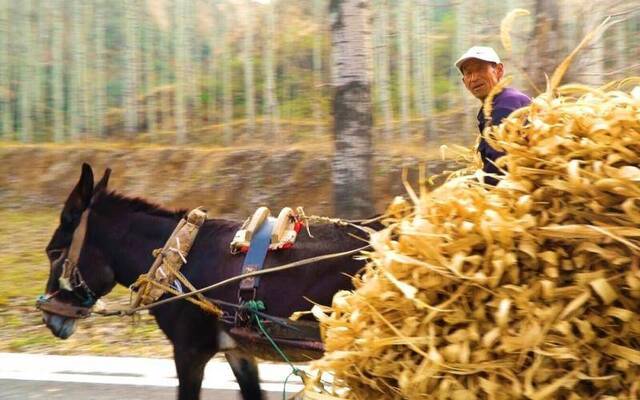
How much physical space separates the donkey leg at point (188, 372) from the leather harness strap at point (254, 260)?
40 cm

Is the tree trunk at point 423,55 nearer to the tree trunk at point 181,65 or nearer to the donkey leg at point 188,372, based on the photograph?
the tree trunk at point 181,65

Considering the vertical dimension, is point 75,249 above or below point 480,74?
below

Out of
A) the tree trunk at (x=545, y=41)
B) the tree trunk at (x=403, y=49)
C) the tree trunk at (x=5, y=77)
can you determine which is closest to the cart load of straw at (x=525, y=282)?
the tree trunk at (x=545, y=41)

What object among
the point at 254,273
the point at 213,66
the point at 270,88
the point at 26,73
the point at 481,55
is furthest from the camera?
the point at 213,66

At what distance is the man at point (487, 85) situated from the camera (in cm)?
305

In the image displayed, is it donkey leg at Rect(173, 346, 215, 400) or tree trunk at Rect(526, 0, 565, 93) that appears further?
tree trunk at Rect(526, 0, 565, 93)

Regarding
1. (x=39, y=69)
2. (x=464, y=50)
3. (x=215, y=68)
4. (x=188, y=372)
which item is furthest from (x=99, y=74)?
(x=188, y=372)

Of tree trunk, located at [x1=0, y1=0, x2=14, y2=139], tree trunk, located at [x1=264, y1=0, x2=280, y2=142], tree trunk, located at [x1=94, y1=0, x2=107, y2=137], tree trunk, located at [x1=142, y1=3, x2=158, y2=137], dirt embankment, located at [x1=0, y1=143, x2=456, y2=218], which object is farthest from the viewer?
tree trunk, located at [x1=0, y1=0, x2=14, y2=139]

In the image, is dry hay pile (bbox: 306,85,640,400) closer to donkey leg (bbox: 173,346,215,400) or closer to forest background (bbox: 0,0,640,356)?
donkey leg (bbox: 173,346,215,400)

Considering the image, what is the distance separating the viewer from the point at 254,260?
137 inches

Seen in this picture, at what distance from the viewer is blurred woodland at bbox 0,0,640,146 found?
1716 cm

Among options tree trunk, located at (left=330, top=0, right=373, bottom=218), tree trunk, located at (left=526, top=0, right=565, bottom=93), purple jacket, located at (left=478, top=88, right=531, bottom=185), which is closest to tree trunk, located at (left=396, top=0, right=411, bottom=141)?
tree trunk, located at (left=526, top=0, right=565, bottom=93)

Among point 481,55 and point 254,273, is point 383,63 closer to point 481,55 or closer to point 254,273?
point 481,55

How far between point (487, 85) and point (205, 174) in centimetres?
1132
